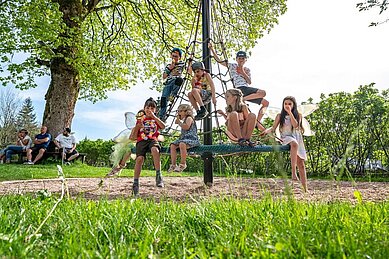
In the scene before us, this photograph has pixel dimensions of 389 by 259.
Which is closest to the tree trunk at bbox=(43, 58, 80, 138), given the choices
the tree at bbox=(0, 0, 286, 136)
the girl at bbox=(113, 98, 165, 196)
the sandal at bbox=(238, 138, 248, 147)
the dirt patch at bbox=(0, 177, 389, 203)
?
the tree at bbox=(0, 0, 286, 136)

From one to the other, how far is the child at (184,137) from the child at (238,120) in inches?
19.0

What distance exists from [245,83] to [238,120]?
1.65m

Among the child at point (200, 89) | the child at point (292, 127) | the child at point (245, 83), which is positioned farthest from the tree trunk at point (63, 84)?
the child at point (292, 127)

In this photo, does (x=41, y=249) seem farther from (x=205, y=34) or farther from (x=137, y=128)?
(x=205, y=34)

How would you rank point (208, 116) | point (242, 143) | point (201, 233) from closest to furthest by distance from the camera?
1. point (201, 233)
2. point (242, 143)
3. point (208, 116)

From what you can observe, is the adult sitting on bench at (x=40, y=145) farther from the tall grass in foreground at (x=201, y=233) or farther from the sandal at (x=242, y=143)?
the tall grass in foreground at (x=201, y=233)

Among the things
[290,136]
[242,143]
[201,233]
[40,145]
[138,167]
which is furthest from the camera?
[40,145]

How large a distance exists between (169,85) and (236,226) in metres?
4.63

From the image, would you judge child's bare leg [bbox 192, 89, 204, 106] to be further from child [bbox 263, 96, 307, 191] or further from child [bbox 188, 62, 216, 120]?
child [bbox 263, 96, 307, 191]

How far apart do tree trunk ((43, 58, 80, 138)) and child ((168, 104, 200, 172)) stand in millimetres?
7841

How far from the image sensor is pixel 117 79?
1413cm

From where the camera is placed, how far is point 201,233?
164 cm

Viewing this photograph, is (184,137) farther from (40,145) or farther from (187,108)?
(40,145)

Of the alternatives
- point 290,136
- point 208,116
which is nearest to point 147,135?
point 208,116
